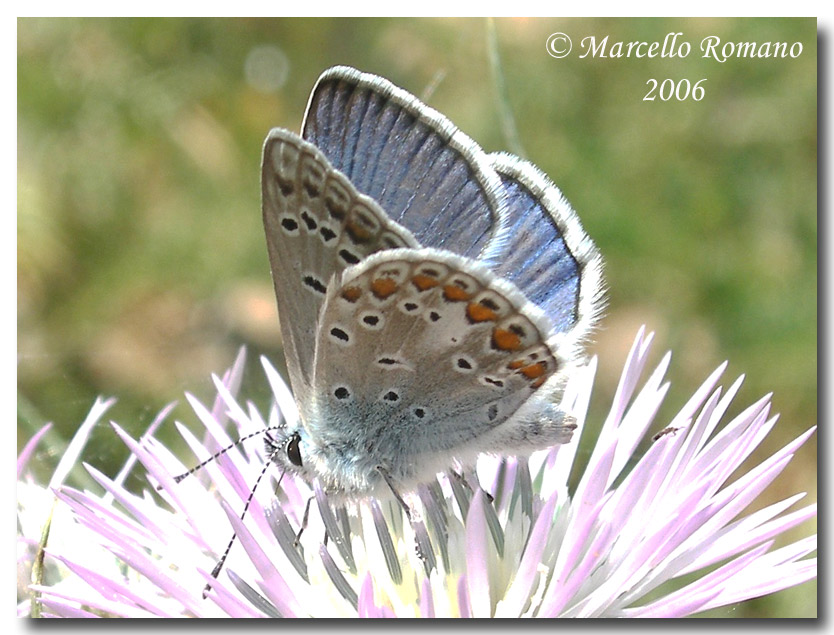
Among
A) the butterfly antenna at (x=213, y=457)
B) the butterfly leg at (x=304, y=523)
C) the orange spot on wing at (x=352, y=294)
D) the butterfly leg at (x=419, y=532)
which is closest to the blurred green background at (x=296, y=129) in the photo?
the butterfly antenna at (x=213, y=457)

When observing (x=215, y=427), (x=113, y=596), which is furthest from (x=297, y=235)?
(x=113, y=596)

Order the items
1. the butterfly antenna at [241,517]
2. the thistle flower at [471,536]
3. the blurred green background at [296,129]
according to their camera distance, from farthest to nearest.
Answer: the blurred green background at [296,129]
the butterfly antenna at [241,517]
the thistle flower at [471,536]

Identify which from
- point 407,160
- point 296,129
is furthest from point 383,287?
point 296,129

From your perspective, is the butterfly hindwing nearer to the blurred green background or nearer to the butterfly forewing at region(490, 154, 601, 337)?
the butterfly forewing at region(490, 154, 601, 337)

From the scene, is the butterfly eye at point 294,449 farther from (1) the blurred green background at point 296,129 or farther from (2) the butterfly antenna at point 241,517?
(1) the blurred green background at point 296,129

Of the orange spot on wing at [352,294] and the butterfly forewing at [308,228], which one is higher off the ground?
the butterfly forewing at [308,228]

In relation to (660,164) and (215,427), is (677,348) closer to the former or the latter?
(660,164)

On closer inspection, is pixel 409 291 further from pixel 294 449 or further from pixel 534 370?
pixel 294 449
